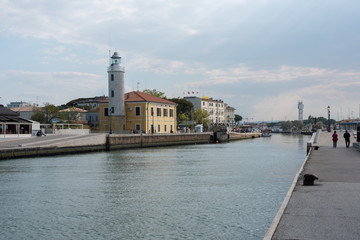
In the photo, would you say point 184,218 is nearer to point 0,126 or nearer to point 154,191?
point 154,191

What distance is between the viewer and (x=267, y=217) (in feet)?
51.6

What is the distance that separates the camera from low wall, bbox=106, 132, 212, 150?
6267 cm

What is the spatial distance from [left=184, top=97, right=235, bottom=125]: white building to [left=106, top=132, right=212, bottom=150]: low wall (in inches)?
2498

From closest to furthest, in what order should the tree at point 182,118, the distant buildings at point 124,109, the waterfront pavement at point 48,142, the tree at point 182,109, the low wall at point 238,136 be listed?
the waterfront pavement at point 48,142
the distant buildings at point 124,109
the low wall at point 238,136
the tree at point 182,118
the tree at point 182,109

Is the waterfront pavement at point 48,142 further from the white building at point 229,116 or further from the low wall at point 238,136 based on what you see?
the white building at point 229,116

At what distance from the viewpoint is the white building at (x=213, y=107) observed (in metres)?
153

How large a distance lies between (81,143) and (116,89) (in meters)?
24.6

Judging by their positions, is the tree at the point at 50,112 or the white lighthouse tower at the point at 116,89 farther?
the tree at the point at 50,112

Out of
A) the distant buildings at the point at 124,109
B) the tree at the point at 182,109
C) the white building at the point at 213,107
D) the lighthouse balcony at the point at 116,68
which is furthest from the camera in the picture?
the white building at the point at 213,107

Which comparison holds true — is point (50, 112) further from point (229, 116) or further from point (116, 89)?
point (229, 116)

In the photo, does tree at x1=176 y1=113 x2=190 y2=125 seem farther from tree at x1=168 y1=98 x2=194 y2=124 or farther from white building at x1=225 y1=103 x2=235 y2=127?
white building at x1=225 y1=103 x2=235 y2=127

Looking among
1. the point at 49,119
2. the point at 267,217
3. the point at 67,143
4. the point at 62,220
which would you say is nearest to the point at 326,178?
the point at 267,217

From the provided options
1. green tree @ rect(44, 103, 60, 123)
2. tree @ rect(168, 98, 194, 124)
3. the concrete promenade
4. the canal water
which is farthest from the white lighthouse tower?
the concrete promenade

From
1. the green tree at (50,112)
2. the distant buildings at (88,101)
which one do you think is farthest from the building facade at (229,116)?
the green tree at (50,112)
